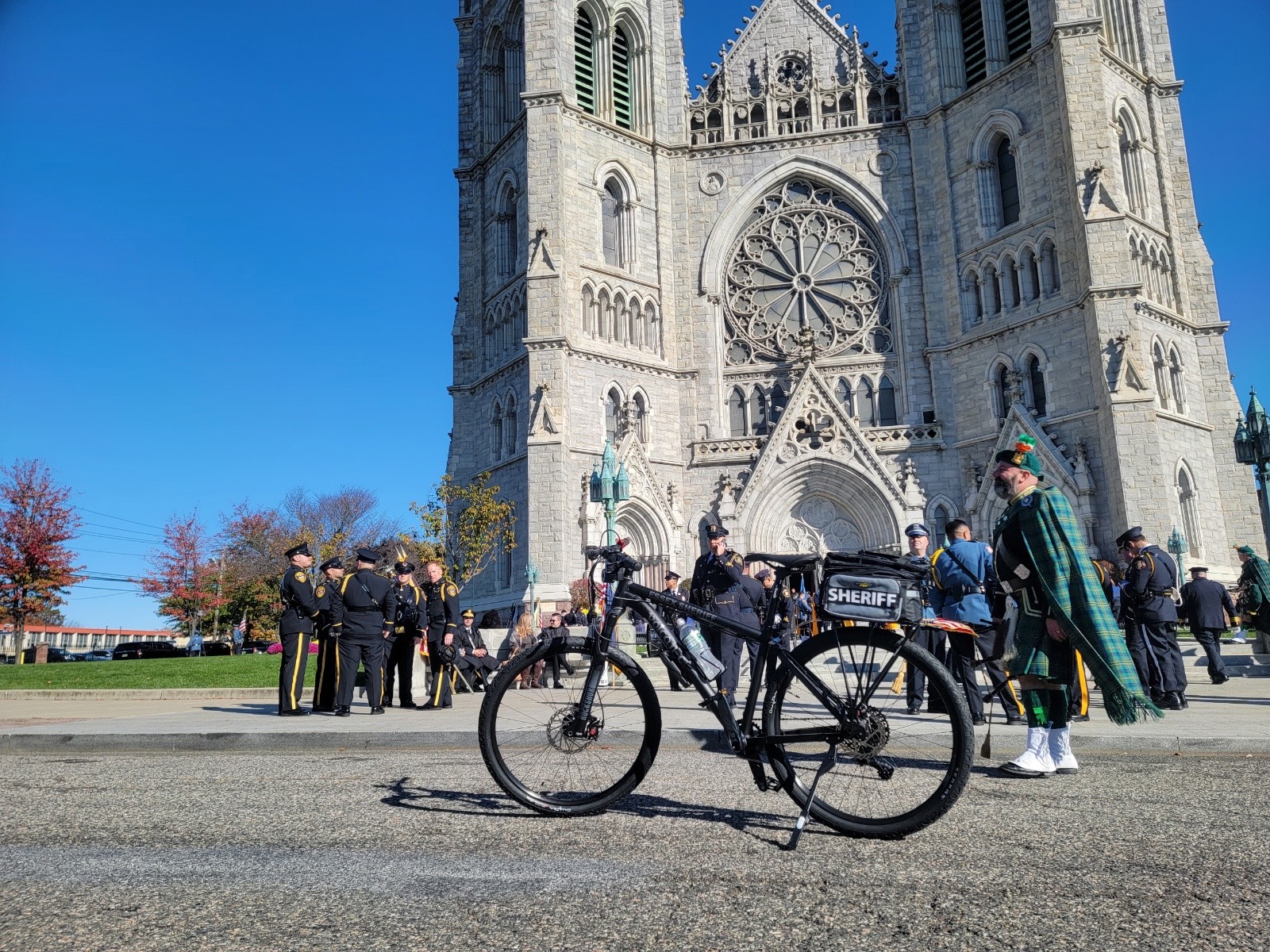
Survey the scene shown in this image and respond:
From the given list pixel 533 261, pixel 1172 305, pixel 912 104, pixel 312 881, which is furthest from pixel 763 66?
pixel 312 881

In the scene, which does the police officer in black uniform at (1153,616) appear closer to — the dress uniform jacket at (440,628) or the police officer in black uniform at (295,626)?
the dress uniform jacket at (440,628)

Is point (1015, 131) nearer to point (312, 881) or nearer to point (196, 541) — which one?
point (312, 881)

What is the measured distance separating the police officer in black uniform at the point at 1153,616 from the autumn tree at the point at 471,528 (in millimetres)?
19295

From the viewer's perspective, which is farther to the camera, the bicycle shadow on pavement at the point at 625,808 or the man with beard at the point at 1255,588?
the man with beard at the point at 1255,588

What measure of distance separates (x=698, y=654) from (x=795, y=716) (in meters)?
0.54

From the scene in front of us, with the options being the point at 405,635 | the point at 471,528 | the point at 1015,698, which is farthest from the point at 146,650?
the point at 1015,698

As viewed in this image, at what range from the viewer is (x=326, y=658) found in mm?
10586

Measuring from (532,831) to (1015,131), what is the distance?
29.4 meters

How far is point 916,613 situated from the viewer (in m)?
4.07

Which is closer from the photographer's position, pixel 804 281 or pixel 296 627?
pixel 296 627

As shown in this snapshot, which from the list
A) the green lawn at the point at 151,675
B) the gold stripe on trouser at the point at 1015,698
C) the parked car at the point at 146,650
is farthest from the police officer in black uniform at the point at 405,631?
the parked car at the point at 146,650

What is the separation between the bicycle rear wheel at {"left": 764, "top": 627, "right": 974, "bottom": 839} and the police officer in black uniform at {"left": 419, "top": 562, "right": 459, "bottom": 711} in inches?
307

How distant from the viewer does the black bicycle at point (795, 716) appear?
12.7 feet

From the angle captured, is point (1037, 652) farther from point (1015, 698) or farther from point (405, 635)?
point (405, 635)
